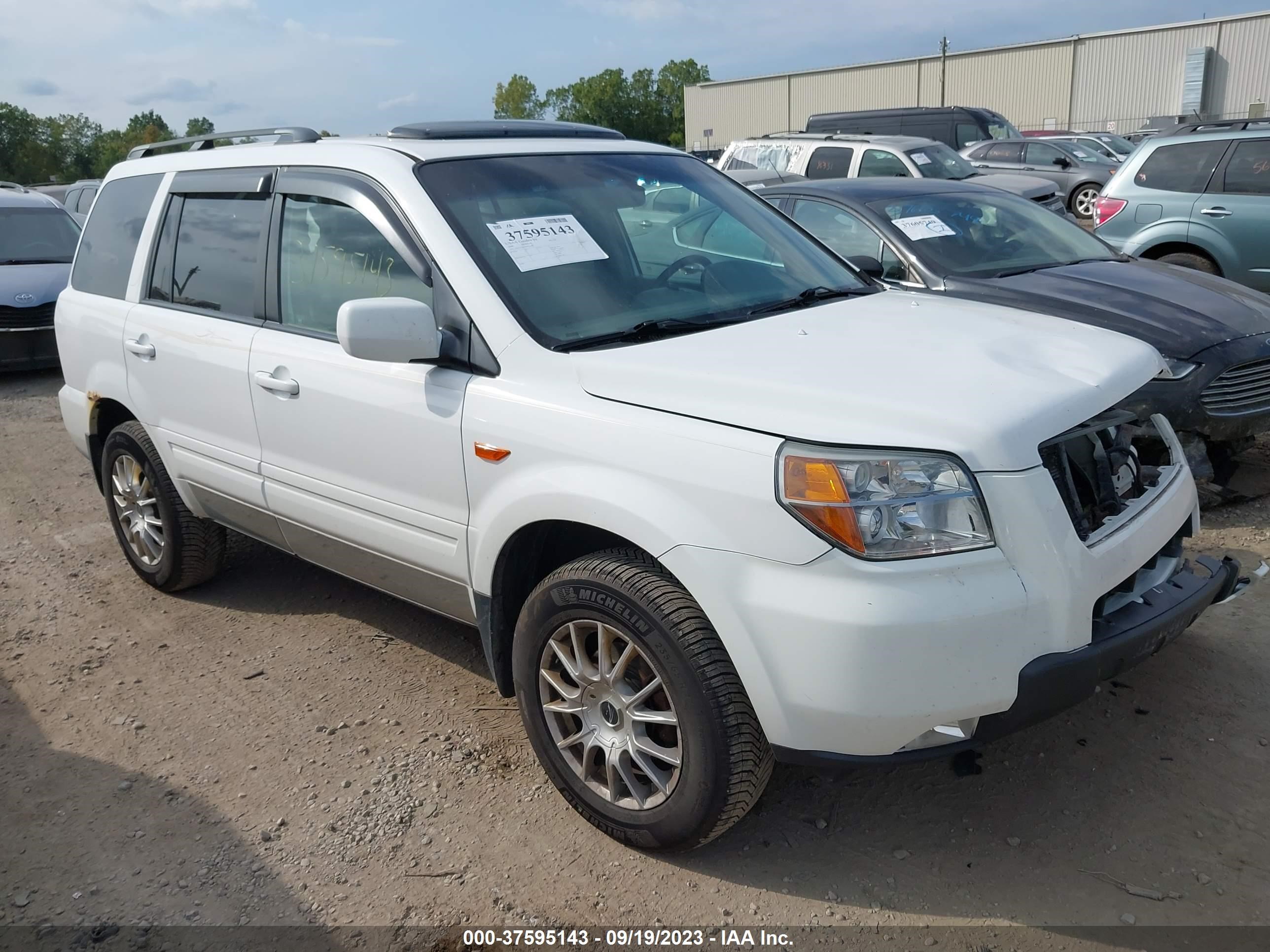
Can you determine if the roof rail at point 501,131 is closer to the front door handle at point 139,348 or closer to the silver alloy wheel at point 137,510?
the front door handle at point 139,348

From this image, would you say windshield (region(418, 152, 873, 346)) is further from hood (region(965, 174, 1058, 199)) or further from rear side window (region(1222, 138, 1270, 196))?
hood (region(965, 174, 1058, 199))

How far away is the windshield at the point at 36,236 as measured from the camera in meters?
10.7

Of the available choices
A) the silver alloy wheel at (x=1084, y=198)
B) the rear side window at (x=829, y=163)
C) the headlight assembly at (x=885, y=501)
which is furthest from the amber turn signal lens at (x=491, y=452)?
the silver alloy wheel at (x=1084, y=198)

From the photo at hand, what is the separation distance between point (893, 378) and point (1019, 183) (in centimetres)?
1064

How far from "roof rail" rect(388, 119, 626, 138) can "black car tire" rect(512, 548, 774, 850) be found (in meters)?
1.74

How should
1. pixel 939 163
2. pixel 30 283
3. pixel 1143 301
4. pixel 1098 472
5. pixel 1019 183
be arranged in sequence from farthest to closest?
pixel 939 163 < pixel 1019 183 < pixel 30 283 < pixel 1143 301 < pixel 1098 472

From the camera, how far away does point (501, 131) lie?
3.85m

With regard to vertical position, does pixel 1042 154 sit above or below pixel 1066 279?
above

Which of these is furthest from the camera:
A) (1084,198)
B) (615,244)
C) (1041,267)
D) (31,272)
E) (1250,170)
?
(1084,198)

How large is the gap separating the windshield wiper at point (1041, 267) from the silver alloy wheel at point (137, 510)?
4439mm

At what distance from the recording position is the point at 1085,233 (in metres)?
6.74

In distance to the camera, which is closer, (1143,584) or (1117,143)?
(1143,584)

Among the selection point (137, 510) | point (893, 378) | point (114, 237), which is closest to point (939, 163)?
point (114, 237)

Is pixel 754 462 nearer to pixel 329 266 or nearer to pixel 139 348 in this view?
pixel 329 266
